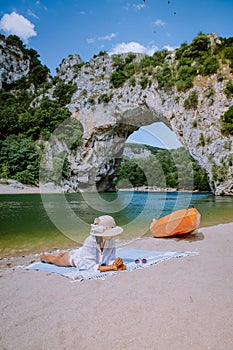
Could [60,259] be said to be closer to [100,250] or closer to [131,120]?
[100,250]

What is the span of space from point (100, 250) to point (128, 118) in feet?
96.5

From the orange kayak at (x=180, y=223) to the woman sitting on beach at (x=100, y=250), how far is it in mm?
2563

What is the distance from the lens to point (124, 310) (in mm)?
1952

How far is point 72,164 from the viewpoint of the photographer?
3316cm

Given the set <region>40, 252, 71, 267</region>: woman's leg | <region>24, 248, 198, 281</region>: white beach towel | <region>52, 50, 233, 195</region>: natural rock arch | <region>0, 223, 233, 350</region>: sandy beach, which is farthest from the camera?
<region>52, 50, 233, 195</region>: natural rock arch

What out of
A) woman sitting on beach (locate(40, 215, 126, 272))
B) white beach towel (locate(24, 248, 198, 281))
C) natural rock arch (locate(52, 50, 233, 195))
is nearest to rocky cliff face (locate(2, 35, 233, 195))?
natural rock arch (locate(52, 50, 233, 195))

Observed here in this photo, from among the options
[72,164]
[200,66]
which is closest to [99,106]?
[72,164]

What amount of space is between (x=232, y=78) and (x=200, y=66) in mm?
3615

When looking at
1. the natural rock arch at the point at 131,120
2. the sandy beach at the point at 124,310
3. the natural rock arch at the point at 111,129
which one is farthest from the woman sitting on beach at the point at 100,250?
the natural rock arch at the point at 111,129

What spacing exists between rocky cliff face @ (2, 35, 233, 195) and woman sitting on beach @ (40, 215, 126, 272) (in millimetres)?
20151

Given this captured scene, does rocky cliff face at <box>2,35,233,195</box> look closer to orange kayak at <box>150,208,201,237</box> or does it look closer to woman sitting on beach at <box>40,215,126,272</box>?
orange kayak at <box>150,208,201,237</box>

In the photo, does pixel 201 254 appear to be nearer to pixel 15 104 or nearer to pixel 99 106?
pixel 99 106

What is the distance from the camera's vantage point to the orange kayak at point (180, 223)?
5.34 m

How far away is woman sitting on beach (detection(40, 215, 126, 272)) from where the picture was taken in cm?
298
